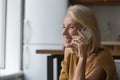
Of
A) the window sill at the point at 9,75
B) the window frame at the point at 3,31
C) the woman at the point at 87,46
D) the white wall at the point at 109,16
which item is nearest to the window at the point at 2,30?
the window frame at the point at 3,31

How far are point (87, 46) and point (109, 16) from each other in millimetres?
2990

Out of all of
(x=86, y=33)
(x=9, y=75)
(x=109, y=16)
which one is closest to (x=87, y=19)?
(x=86, y=33)

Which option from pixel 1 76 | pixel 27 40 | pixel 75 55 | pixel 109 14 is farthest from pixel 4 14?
pixel 75 55

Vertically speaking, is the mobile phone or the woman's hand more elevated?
the mobile phone

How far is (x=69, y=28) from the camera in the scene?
1356mm

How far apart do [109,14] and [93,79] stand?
3.01 meters

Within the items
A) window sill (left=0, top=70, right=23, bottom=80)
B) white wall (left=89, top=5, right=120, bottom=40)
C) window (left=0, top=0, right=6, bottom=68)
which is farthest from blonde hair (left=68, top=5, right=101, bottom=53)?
white wall (left=89, top=5, right=120, bottom=40)

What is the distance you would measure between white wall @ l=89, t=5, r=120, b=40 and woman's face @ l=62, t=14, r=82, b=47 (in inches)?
112

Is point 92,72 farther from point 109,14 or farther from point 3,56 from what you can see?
point 109,14

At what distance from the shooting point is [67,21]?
1.35 metres

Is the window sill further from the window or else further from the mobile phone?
the mobile phone

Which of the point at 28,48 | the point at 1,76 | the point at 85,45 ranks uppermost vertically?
the point at 85,45

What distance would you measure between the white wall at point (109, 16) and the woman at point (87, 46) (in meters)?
2.81

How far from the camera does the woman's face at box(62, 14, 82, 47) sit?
133 centimetres
